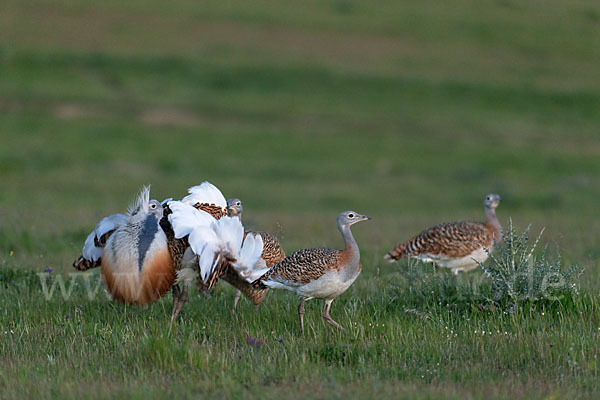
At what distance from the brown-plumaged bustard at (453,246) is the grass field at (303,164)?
0.35 meters

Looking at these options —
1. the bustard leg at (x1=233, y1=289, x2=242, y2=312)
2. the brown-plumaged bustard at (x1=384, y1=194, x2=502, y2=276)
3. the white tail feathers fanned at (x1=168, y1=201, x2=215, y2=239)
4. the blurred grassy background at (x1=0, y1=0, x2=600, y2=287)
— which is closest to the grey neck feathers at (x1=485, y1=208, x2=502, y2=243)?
the brown-plumaged bustard at (x1=384, y1=194, x2=502, y2=276)

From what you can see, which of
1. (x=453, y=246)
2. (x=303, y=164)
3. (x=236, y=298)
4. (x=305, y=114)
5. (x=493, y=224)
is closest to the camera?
(x=236, y=298)

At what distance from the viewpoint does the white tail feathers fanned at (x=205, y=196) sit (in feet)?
22.6

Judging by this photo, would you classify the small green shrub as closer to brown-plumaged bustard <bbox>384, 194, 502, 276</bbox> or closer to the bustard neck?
the bustard neck

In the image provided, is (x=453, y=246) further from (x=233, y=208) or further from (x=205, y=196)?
(x=205, y=196)

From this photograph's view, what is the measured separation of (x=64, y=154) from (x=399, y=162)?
9.12 metres

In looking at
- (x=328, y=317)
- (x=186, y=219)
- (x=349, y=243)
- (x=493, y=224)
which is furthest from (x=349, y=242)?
(x=493, y=224)

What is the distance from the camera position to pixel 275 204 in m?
16.3

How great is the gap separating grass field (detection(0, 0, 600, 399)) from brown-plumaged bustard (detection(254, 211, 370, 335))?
0.79 ft

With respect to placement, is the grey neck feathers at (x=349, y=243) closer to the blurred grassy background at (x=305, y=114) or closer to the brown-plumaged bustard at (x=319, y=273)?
the brown-plumaged bustard at (x=319, y=273)

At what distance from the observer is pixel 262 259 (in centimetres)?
684

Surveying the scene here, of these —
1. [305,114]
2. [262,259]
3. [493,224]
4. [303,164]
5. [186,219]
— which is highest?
[305,114]

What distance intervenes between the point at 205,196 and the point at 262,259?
0.75 meters

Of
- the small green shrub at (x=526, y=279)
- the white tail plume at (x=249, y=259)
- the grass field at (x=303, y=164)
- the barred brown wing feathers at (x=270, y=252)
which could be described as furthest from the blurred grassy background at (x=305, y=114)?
the white tail plume at (x=249, y=259)
